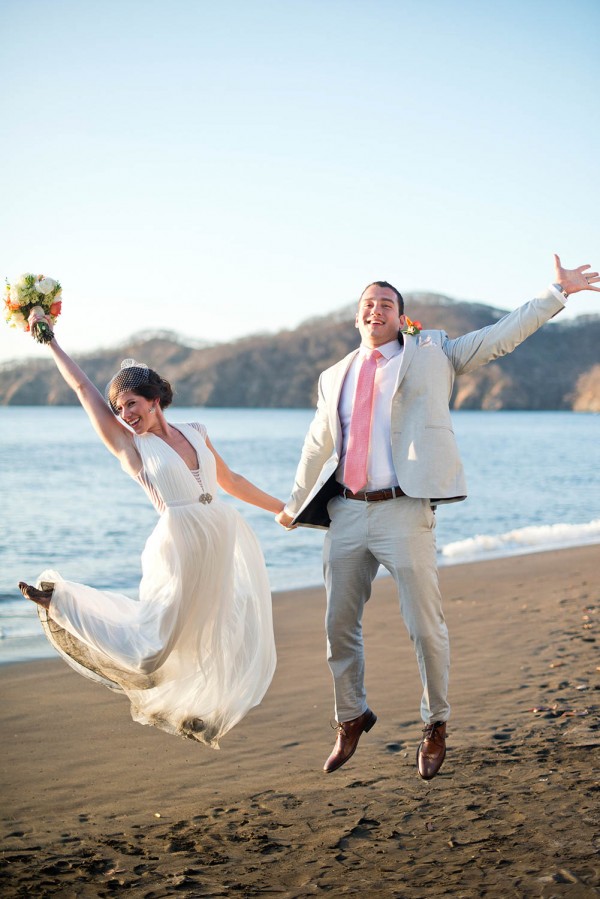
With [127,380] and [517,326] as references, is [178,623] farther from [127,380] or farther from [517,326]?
[517,326]

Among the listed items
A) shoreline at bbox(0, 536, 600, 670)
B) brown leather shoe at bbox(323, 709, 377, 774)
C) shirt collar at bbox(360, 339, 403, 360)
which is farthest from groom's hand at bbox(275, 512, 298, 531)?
shoreline at bbox(0, 536, 600, 670)

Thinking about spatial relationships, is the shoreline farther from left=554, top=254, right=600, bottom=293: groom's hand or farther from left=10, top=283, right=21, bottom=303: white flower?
left=554, top=254, right=600, bottom=293: groom's hand

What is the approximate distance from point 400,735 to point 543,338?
111 m

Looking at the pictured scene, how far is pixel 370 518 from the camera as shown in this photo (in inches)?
176

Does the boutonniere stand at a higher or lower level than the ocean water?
higher

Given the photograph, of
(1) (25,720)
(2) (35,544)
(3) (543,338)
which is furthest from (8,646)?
(3) (543,338)

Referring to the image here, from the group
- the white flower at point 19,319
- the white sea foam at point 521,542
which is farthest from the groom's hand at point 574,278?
the white sea foam at point 521,542

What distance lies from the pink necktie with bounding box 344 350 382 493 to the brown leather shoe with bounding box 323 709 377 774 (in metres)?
1.21

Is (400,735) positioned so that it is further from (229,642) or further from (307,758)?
(229,642)

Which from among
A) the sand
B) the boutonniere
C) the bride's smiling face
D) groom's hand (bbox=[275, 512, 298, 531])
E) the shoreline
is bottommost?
the shoreline

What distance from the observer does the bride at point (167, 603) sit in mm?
4602

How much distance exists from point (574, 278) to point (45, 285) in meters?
2.71

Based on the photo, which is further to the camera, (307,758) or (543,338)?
(543,338)

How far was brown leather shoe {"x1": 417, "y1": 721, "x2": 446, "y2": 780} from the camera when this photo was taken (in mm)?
4496
